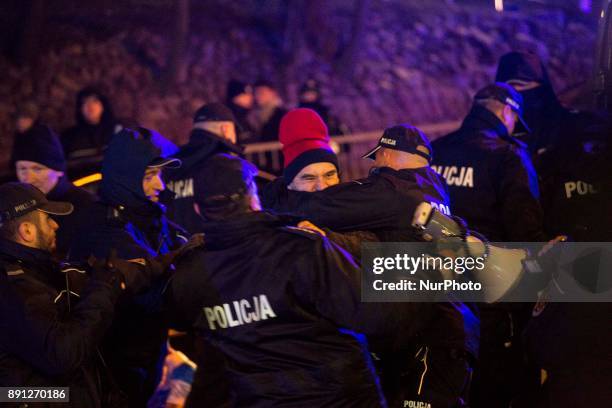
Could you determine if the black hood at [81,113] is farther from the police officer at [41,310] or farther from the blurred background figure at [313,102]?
the police officer at [41,310]

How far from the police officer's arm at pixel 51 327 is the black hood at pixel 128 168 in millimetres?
1110

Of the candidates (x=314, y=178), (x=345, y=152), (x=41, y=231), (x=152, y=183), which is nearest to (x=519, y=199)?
(x=314, y=178)

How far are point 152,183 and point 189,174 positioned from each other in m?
0.97

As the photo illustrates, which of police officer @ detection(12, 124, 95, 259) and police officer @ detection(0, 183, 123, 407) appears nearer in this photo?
police officer @ detection(0, 183, 123, 407)

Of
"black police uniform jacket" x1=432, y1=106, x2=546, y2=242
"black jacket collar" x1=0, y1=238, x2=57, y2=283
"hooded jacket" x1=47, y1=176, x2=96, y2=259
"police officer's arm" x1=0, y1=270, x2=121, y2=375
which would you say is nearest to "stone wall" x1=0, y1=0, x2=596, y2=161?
"hooded jacket" x1=47, y1=176, x2=96, y2=259

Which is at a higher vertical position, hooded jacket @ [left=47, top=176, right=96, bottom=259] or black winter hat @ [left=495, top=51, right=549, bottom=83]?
black winter hat @ [left=495, top=51, right=549, bottom=83]

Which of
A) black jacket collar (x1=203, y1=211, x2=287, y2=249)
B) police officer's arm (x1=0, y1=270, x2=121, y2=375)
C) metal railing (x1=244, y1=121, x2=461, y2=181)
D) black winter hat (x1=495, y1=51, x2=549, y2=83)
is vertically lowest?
metal railing (x1=244, y1=121, x2=461, y2=181)

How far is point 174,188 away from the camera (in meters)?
6.32

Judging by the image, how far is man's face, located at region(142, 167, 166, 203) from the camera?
520cm

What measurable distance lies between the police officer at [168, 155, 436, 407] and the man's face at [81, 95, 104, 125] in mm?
6728

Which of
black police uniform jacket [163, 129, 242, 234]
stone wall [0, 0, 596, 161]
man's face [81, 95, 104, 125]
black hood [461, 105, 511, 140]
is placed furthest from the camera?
stone wall [0, 0, 596, 161]

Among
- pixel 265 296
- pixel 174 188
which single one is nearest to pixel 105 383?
pixel 265 296

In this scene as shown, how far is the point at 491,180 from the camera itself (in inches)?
221

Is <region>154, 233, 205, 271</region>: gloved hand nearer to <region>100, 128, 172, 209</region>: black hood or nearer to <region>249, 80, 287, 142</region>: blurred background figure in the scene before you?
<region>100, 128, 172, 209</region>: black hood
